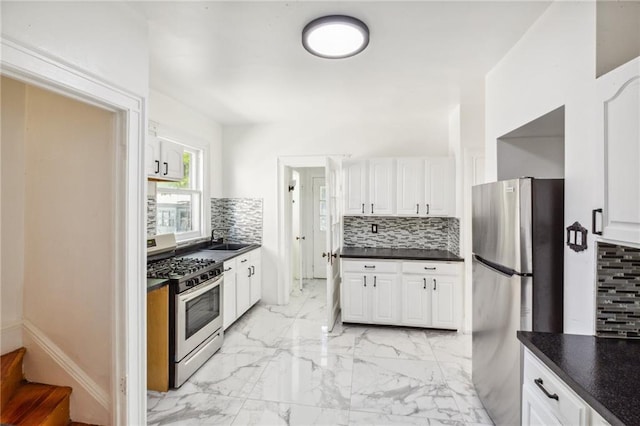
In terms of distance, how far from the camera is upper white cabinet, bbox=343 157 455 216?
372 centimetres

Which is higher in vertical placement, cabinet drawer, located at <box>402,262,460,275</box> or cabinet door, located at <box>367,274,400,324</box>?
cabinet drawer, located at <box>402,262,460,275</box>

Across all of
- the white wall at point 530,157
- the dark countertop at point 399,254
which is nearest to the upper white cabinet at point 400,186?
the dark countertop at point 399,254

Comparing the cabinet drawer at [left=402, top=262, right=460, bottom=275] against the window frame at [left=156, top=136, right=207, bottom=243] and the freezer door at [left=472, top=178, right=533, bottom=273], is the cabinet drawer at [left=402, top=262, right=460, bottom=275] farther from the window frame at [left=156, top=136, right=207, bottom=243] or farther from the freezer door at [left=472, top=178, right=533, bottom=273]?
the window frame at [left=156, top=136, right=207, bottom=243]

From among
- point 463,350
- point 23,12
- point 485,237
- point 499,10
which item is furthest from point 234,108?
point 463,350

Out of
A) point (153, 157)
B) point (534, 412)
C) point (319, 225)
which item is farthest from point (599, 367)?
point (319, 225)

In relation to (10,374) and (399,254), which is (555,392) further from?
(10,374)

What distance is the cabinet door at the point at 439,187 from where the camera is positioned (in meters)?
3.70

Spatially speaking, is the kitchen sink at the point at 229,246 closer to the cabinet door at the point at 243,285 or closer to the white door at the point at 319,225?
the cabinet door at the point at 243,285

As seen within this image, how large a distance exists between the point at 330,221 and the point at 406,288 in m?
1.19

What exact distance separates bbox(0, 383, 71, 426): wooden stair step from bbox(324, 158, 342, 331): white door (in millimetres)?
2283

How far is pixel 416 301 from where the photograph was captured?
138 inches

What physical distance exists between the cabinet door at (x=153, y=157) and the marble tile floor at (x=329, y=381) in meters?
1.77

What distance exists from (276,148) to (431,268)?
2.62 m

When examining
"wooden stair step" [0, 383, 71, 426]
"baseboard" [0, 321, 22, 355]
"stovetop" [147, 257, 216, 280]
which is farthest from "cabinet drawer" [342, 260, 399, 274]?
"baseboard" [0, 321, 22, 355]
